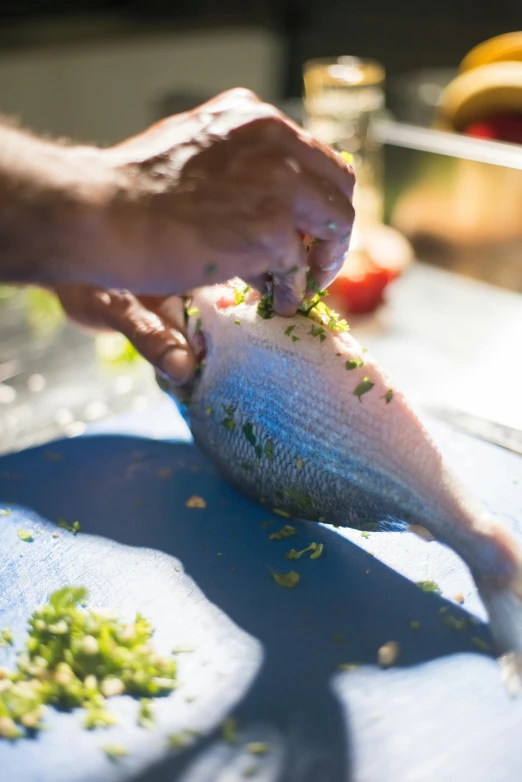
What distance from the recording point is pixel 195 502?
3.82ft

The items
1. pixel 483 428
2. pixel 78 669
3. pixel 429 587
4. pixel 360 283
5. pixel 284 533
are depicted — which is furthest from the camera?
pixel 360 283

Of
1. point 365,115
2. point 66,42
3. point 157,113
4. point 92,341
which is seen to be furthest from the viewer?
point 66,42

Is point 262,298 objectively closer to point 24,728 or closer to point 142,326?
point 142,326

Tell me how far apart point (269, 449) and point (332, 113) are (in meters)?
1.29

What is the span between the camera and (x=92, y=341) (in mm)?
1762

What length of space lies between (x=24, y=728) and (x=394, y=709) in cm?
36

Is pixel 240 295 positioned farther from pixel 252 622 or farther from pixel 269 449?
pixel 252 622

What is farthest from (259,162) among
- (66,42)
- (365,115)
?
(66,42)

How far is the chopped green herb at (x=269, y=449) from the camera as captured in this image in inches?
40.5

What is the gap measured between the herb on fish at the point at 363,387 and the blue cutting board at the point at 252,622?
0.69ft

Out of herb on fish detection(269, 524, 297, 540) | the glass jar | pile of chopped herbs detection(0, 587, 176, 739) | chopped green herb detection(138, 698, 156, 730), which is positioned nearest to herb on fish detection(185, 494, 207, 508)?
herb on fish detection(269, 524, 297, 540)

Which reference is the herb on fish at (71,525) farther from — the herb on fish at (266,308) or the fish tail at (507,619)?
the fish tail at (507,619)

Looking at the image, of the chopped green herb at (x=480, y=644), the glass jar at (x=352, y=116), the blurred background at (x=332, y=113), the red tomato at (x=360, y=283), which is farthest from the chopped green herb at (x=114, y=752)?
the glass jar at (x=352, y=116)

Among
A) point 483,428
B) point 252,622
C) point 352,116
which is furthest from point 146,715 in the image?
point 352,116
